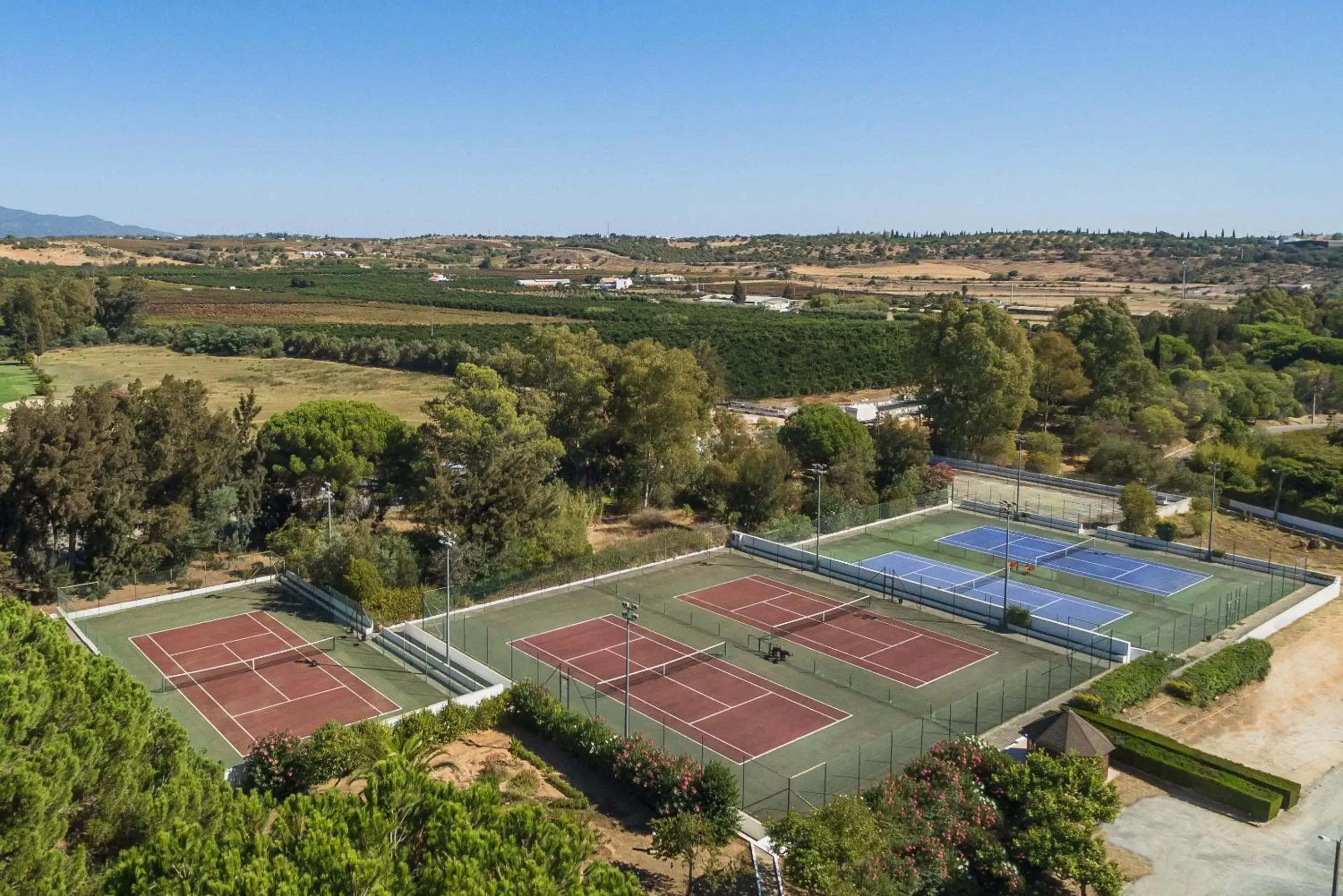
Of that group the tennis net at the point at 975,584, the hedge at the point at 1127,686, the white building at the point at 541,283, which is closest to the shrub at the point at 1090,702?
the hedge at the point at 1127,686

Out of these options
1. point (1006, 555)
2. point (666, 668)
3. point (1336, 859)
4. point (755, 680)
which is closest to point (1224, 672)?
point (1006, 555)

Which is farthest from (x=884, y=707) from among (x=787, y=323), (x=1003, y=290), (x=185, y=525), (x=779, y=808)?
(x=1003, y=290)

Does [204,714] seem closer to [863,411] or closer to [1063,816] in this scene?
[1063,816]

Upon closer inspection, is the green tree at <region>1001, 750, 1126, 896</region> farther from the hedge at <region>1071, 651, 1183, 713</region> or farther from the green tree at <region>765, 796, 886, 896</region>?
the hedge at <region>1071, 651, 1183, 713</region>

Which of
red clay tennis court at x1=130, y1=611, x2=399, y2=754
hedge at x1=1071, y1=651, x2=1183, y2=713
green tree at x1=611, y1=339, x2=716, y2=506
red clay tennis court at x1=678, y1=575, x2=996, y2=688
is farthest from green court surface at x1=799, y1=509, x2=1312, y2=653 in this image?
red clay tennis court at x1=130, y1=611, x2=399, y2=754

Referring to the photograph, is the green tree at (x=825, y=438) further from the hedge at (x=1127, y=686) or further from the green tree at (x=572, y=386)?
the hedge at (x=1127, y=686)

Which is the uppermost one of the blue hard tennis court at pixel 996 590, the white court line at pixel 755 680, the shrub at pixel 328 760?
the shrub at pixel 328 760
